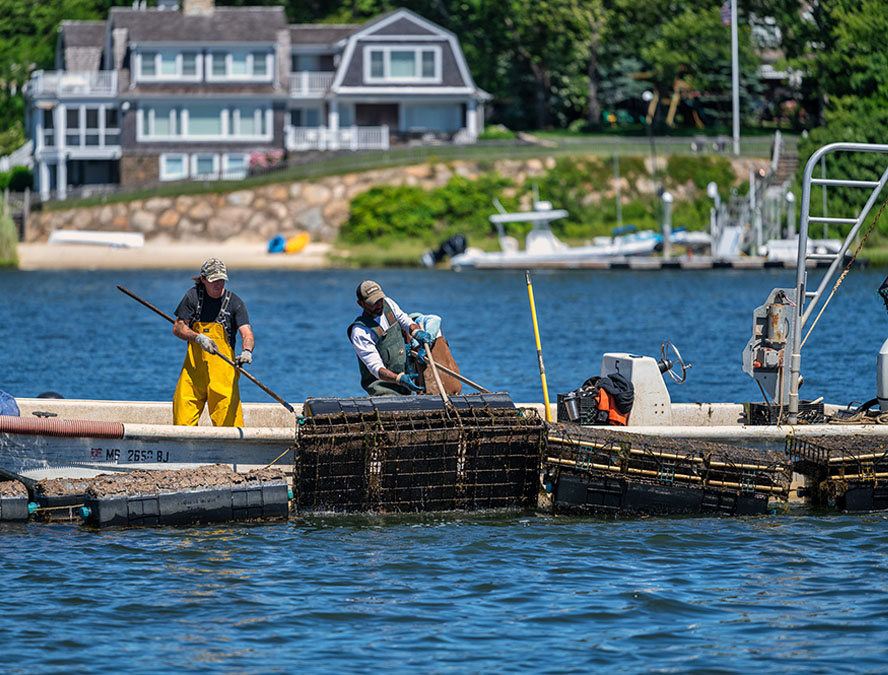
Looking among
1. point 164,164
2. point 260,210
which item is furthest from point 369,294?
point 164,164

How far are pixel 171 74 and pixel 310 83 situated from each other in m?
6.51

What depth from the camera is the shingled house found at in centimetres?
6119

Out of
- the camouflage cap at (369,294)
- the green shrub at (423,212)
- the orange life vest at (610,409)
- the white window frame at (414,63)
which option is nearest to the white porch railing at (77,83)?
the white window frame at (414,63)

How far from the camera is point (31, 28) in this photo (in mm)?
72875

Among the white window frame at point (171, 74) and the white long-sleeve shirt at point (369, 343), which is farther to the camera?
the white window frame at point (171, 74)

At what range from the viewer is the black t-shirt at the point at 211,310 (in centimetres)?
1274

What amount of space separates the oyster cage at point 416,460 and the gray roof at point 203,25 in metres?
51.7

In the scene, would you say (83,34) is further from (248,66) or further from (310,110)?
(310,110)

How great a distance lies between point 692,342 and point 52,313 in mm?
18010

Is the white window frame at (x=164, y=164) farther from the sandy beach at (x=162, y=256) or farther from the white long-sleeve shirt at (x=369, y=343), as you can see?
the white long-sleeve shirt at (x=369, y=343)

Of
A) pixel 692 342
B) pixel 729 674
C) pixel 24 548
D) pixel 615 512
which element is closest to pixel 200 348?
pixel 24 548

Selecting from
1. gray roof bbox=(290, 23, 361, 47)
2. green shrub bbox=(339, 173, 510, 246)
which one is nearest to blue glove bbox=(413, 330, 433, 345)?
green shrub bbox=(339, 173, 510, 246)

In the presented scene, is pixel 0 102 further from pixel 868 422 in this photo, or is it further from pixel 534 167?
pixel 868 422

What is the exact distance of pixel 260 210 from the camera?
57438mm
